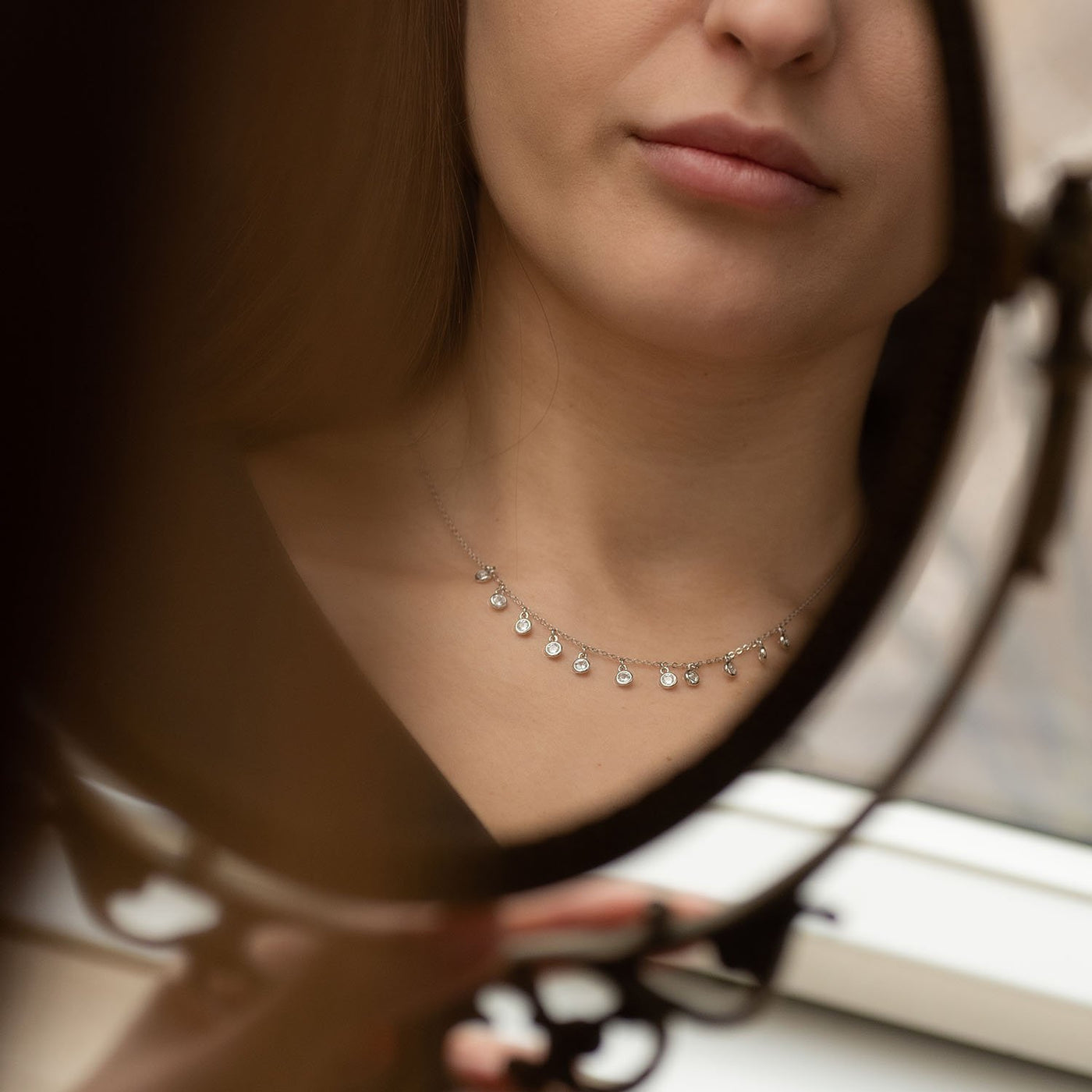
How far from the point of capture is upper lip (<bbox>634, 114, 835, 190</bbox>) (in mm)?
357

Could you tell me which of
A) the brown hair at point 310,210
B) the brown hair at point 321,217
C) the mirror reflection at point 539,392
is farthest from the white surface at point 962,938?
the brown hair at point 310,210

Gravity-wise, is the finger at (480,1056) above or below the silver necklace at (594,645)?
below

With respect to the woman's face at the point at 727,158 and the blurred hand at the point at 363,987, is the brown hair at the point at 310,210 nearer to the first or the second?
the woman's face at the point at 727,158

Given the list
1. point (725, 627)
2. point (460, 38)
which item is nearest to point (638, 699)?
point (725, 627)

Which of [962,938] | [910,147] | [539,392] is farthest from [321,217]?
[962,938]

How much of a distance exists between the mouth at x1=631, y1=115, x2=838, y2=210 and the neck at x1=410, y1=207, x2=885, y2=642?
8 centimetres

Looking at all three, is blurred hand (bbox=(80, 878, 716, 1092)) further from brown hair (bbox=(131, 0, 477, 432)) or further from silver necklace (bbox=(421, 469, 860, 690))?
brown hair (bbox=(131, 0, 477, 432))

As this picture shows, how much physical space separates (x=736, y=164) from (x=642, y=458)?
0.13 m

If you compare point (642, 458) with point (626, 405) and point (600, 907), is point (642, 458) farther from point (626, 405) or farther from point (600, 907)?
point (600, 907)

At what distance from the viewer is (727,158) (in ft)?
1.18

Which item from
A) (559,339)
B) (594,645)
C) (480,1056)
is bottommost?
(480,1056)

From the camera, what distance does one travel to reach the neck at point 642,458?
44 cm

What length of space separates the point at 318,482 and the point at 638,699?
148 millimetres

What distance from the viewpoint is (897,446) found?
35cm
